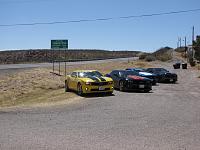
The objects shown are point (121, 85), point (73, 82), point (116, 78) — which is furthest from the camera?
point (116, 78)

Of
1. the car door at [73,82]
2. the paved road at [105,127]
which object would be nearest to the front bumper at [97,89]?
the car door at [73,82]

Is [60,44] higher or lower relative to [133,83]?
higher

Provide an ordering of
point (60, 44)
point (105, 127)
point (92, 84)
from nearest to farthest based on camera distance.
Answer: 1. point (105, 127)
2. point (92, 84)
3. point (60, 44)

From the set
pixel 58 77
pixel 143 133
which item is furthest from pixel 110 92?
pixel 58 77

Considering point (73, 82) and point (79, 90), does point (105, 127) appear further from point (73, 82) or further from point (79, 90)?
point (73, 82)

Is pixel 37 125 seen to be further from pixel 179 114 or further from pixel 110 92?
pixel 110 92

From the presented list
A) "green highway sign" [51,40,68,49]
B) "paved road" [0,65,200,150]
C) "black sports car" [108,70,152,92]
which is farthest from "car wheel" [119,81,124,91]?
"green highway sign" [51,40,68,49]

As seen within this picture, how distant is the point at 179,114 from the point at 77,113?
3567mm

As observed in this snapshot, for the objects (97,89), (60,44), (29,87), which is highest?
(60,44)

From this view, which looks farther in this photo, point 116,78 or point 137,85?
point 116,78

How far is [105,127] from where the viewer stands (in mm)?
10820

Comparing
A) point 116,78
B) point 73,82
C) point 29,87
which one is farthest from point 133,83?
point 29,87

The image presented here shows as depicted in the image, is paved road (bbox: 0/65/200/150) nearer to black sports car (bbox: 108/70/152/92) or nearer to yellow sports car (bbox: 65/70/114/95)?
yellow sports car (bbox: 65/70/114/95)

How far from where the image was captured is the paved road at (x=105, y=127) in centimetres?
857
